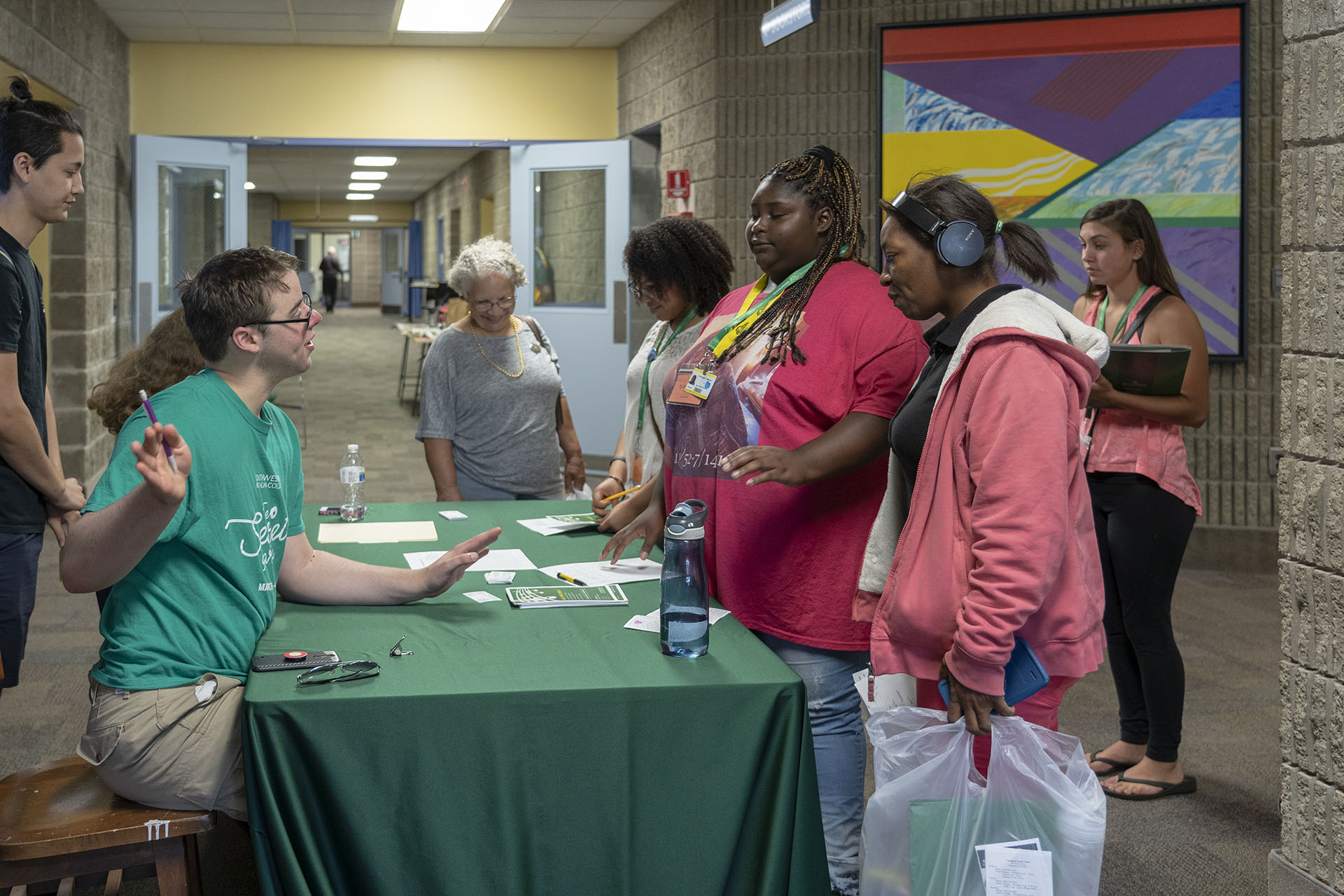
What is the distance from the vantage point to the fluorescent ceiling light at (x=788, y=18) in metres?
4.56

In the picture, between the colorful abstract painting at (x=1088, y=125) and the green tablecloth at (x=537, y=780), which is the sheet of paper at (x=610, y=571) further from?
the colorful abstract painting at (x=1088, y=125)

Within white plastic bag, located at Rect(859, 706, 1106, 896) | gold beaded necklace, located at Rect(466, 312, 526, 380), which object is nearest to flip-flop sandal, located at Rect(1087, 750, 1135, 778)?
white plastic bag, located at Rect(859, 706, 1106, 896)

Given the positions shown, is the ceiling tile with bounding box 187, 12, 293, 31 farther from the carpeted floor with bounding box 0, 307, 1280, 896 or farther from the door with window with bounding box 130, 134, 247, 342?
the carpeted floor with bounding box 0, 307, 1280, 896

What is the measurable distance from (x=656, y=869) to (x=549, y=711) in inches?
11.4

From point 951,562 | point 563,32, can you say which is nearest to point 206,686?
point 951,562

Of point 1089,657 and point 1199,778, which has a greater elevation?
point 1089,657

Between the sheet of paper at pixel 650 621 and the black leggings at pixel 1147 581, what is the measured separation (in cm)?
130

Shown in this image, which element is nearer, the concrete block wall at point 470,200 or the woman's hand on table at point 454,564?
the woman's hand on table at point 454,564

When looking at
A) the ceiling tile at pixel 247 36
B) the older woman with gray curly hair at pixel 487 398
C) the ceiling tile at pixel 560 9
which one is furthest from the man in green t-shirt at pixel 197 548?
the ceiling tile at pixel 247 36

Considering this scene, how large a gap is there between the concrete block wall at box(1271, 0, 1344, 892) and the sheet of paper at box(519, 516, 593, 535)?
61.4 inches

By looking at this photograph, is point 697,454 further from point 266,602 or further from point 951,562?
point 266,602

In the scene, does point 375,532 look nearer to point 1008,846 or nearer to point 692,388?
point 692,388

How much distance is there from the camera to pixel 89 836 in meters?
1.68

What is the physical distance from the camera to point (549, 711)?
1653 millimetres
